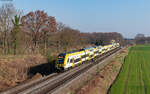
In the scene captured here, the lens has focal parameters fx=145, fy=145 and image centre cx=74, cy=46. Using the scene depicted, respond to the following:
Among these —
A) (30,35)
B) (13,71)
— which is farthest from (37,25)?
(13,71)

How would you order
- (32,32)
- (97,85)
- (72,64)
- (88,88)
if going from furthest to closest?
1. (32,32)
2. (72,64)
3. (97,85)
4. (88,88)

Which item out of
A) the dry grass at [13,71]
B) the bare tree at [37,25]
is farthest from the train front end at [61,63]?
the bare tree at [37,25]

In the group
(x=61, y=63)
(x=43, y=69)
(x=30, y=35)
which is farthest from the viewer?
(x=30, y=35)

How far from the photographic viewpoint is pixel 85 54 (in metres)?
36.7

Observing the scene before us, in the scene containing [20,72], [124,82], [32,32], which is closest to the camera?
[124,82]

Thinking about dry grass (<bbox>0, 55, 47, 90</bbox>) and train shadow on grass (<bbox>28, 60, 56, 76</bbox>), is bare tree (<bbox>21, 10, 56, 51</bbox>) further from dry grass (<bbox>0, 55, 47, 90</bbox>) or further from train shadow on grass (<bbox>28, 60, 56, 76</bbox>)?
dry grass (<bbox>0, 55, 47, 90</bbox>)

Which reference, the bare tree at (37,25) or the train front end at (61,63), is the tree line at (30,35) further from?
the train front end at (61,63)

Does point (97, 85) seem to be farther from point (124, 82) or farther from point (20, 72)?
point (20, 72)

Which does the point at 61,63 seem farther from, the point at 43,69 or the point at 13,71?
the point at 13,71

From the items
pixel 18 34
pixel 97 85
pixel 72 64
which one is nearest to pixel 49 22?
pixel 18 34

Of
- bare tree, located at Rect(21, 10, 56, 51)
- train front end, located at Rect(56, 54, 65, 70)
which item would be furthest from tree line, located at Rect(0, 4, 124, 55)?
train front end, located at Rect(56, 54, 65, 70)

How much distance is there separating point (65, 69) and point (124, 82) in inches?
417

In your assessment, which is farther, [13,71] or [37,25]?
[37,25]

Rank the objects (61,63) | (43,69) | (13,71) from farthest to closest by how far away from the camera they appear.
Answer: (43,69) → (61,63) → (13,71)
